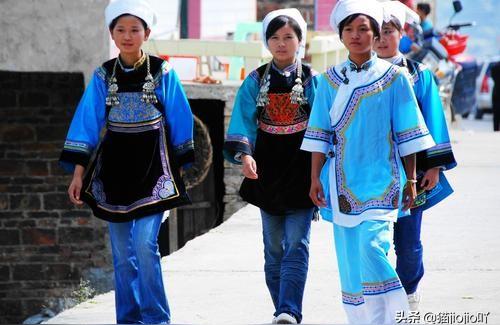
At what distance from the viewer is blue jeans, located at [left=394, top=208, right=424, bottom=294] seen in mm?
7211

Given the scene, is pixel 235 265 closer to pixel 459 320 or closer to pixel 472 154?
pixel 459 320

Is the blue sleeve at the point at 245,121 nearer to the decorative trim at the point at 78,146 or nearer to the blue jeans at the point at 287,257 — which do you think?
the blue jeans at the point at 287,257

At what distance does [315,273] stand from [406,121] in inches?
98.4

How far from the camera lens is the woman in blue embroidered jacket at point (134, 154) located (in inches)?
272

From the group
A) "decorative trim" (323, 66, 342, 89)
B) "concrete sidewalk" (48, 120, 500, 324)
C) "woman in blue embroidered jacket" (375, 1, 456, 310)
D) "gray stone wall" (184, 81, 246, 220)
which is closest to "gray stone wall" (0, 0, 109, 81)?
"gray stone wall" (184, 81, 246, 220)

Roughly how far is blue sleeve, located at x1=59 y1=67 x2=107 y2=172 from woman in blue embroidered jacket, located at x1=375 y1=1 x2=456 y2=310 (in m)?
1.36

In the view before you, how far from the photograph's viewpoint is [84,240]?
15781 millimetres

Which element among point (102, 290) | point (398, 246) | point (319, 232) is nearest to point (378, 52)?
point (398, 246)

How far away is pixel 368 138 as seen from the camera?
6379 mm

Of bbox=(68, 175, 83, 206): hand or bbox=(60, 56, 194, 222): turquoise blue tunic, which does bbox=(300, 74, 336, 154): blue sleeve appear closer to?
bbox=(60, 56, 194, 222): turquoise blue tunic

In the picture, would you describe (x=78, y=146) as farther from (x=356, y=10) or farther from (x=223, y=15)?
(x=223, y=15)

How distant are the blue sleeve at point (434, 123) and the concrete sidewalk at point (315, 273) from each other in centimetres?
81

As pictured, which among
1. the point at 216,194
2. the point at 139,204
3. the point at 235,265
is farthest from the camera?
the point at 216,194

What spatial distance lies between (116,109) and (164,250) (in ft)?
32.7
